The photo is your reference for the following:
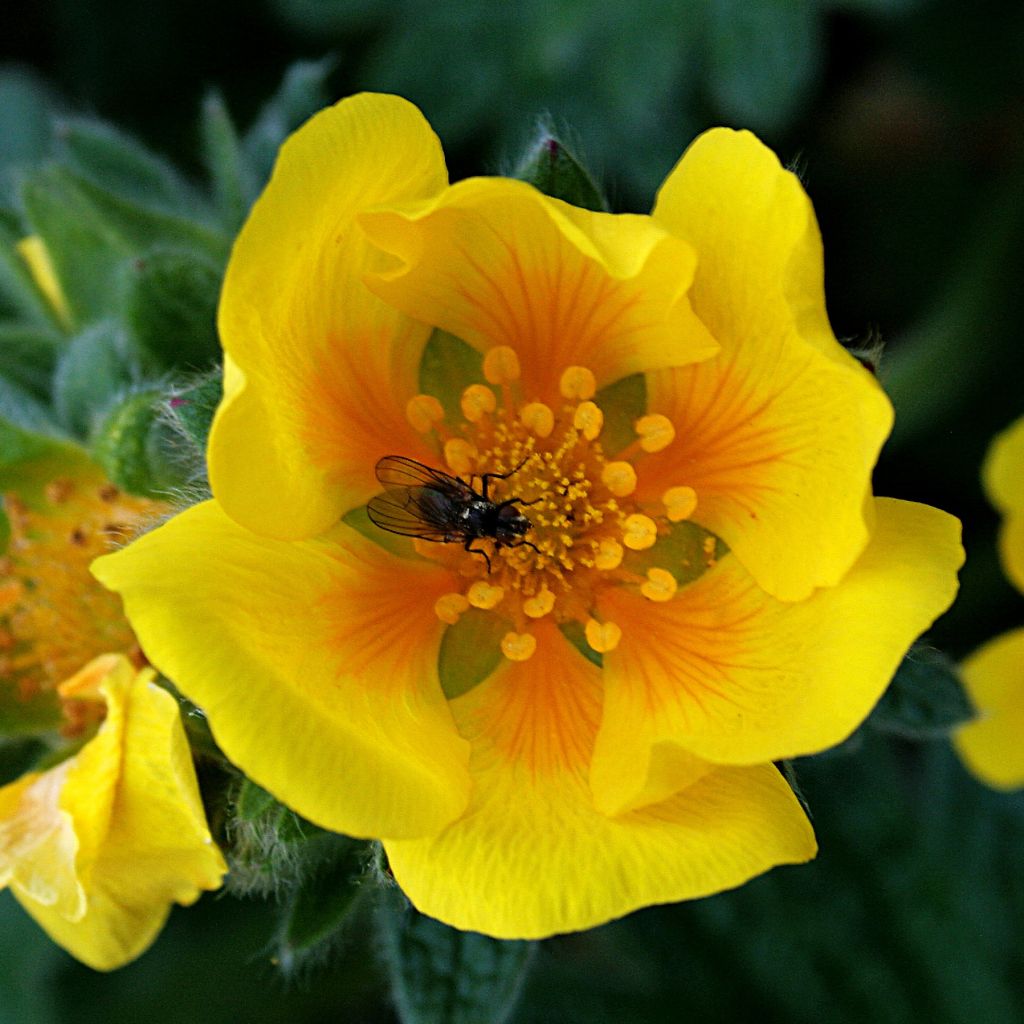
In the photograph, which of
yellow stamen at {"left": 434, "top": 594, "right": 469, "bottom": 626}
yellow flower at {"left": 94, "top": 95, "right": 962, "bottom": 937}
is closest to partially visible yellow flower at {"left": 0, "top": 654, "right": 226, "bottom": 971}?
yellow flower at {"left": 94, "top": 95, "right": 962, "bottom": 937}

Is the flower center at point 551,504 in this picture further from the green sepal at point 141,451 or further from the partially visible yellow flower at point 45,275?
the partially visible yellow flower at point 45,275

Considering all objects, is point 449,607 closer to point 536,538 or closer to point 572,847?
point 536,538

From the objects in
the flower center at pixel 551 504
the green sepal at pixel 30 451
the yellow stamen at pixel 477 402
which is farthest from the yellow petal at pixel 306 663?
the green sepal at pixel 30 451

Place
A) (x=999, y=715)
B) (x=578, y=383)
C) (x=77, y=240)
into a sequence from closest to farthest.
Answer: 1. (x=578, y=383)
2. (x=77, y=240)
3. (x=999, y=715)

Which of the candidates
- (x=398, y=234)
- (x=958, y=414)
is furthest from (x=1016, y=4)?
(x=398, y=234)

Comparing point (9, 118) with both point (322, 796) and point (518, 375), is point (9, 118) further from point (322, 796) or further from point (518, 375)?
point (322, 796)

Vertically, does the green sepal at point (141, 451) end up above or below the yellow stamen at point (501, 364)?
below

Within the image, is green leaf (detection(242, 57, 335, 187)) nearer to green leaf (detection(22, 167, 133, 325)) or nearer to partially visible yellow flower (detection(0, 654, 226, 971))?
green leaf (detection(22, 167, 133, 325))

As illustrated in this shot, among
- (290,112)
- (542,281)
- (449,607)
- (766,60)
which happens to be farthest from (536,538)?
(766,60)

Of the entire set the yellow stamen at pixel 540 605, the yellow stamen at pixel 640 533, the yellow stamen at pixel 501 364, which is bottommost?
the yellow stamen at pixel 540 605
